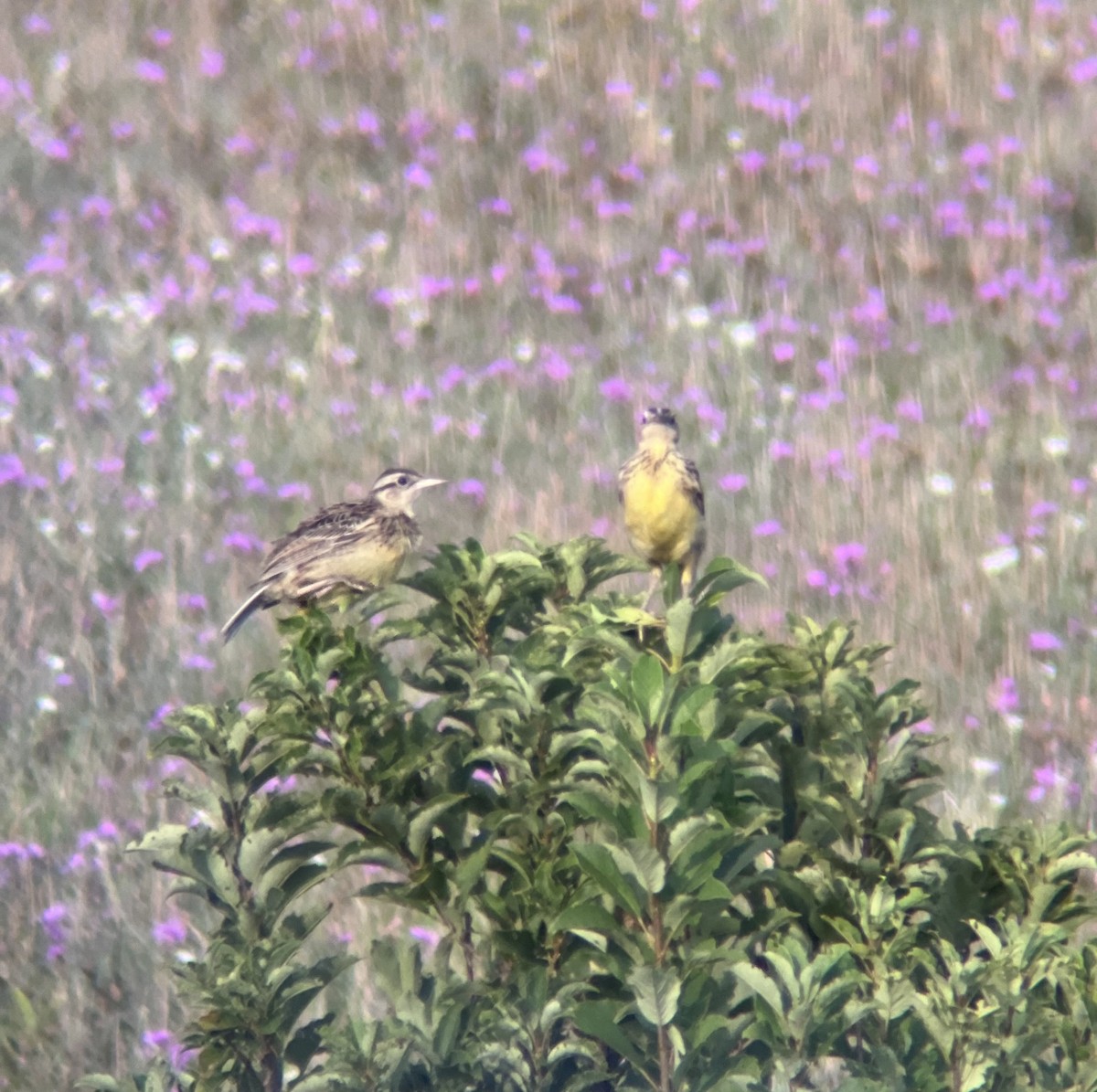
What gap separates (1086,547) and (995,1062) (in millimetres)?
4809

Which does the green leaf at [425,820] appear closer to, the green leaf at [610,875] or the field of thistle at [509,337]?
the green leaf at [610,875]

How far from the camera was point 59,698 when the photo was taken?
18.8ft

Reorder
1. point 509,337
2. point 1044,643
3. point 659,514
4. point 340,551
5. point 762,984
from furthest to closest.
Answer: point 509,337 → point 1044,643 → point 659,514 → point 340,551 → point 762,984

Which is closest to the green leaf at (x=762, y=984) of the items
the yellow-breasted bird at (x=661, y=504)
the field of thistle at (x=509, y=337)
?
the field of thistle at (x=509, y=337)

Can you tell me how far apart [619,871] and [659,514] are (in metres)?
2.90

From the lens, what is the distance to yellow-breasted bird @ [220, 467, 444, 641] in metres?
4.46

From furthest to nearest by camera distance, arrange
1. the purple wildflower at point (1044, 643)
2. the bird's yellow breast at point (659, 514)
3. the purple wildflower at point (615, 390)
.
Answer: the purple wildflower at point (615, 390)
the purple wildflower at point (1044, 643)
the bird's yellow breast at point (659, 514)

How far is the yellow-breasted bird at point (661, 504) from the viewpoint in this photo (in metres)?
5.11

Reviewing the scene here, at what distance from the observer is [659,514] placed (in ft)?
16.7

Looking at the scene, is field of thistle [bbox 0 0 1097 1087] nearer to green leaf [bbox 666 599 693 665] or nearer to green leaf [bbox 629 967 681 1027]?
green leaf [bbox 666 599 693 665]

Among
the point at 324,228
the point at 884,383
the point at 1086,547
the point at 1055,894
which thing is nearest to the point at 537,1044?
the point at 1055,894

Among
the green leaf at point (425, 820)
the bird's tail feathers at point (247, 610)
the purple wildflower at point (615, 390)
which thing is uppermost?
the green leaf at point (425, 820)

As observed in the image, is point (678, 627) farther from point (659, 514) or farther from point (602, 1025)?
point (659, 514)

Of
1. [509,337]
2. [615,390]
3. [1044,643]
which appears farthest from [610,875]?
[509,337]
